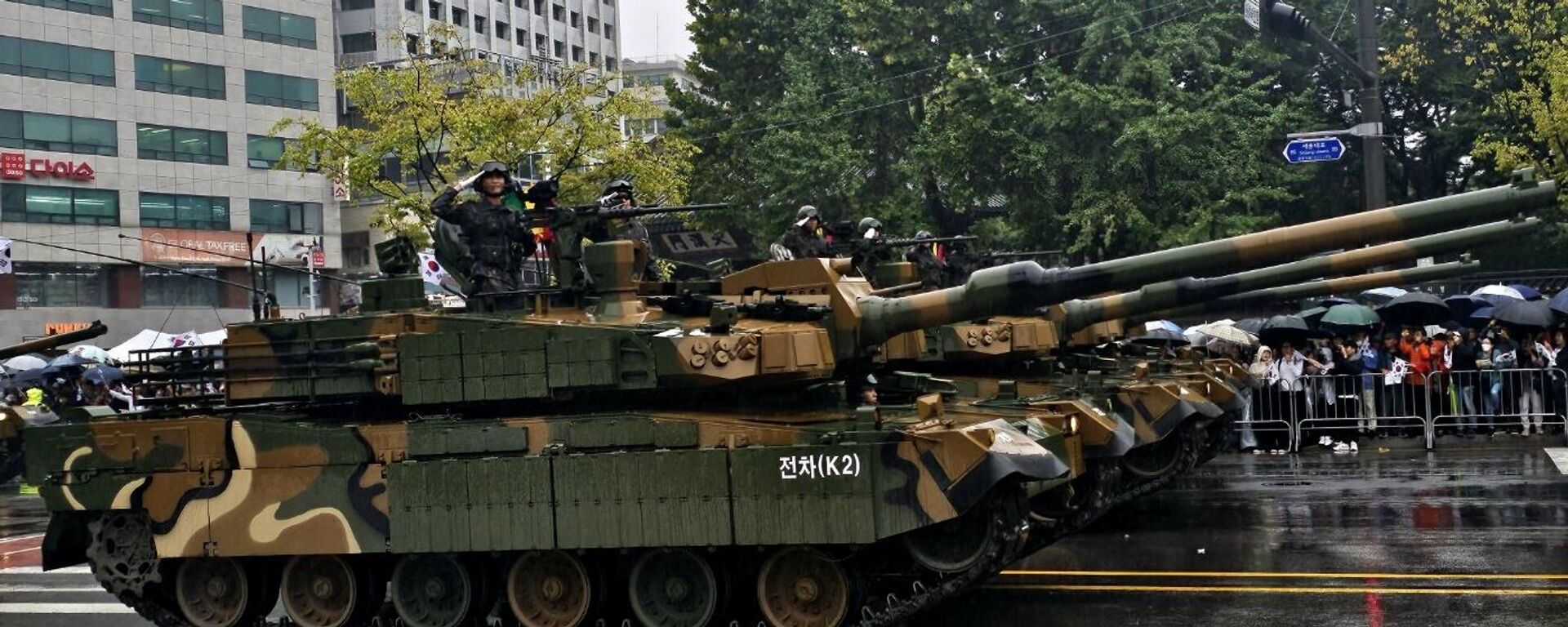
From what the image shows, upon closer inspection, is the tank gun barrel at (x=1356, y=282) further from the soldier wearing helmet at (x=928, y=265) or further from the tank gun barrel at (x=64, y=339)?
the tank gun barrel at (x=64, y=339)

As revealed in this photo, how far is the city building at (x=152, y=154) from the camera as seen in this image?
50688 mm

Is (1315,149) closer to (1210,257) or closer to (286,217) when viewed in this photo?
(1210,257)

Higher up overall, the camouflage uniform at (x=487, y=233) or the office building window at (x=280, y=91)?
the office building window at (x=280, y=91)

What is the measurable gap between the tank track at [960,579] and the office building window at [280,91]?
46.6 meters

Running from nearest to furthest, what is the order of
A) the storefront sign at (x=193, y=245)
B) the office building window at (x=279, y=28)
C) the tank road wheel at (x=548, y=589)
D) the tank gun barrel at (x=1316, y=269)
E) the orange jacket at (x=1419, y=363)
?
the tank road wheel at (x=548, y=589) < the tank gun barrel at (x=1316, y=269) < the orange jacket at (x=1419, y=363) < the storefront sign at (x=193, y=245) < the office building window at (x=279, y=28)

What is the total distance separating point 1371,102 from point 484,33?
197 feet

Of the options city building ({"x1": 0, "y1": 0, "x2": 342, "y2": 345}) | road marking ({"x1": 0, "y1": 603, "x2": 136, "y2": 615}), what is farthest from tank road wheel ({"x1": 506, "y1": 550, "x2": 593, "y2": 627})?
city building ({"x1": 0, "y1": 0, "x2": 342, "y2": 345})

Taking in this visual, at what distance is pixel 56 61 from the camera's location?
50844mm

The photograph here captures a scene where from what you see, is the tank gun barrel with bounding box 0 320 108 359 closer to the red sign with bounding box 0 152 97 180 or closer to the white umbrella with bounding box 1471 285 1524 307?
the white umbrella with bounding box 1471 285 1524 307

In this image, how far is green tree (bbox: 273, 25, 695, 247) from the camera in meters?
31.5

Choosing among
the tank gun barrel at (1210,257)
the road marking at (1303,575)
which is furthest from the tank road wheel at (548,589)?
the road marking at (1303,575)

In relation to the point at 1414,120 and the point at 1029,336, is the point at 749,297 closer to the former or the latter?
the point at 1029,336

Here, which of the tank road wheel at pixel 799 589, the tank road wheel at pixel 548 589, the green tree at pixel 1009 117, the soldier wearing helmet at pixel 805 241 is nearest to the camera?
the tank road wheel at pixel 799 589

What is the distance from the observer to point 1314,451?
27125mm
